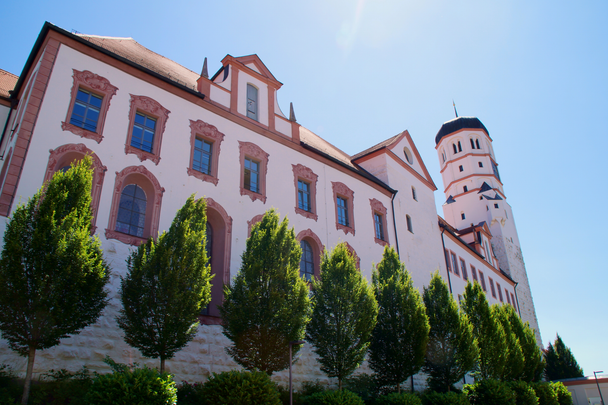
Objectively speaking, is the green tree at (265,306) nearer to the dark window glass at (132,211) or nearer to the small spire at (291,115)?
the dark window glass at (132,211)

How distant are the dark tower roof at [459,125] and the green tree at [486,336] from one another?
150ft

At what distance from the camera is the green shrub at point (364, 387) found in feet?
49.1

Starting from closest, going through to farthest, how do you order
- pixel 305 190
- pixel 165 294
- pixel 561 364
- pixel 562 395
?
pixel 165 294, pixel 305 190, pixel 562 395, pixel 561 364

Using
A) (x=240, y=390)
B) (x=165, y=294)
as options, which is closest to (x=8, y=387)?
(x=165, y=294)

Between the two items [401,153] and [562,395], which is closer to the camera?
[562,395]

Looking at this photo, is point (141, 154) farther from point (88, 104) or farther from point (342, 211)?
point (342, 211)

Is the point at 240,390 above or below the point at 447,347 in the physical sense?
below

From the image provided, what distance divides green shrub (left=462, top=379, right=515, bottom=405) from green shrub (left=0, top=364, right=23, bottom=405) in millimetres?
15989

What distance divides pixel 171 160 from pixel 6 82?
8.36m

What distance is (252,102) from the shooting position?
774 inches

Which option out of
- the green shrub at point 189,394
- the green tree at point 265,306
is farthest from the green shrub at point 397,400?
the green shrub at point 189,394

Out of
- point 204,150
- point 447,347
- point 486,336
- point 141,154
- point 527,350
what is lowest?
point 447,347

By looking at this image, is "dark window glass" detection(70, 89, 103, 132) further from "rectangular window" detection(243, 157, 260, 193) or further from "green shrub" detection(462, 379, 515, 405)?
"green shrub" detection(462, 379, 515, 405)

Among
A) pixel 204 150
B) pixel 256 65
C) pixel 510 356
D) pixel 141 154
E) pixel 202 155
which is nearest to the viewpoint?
pixel 141 154
